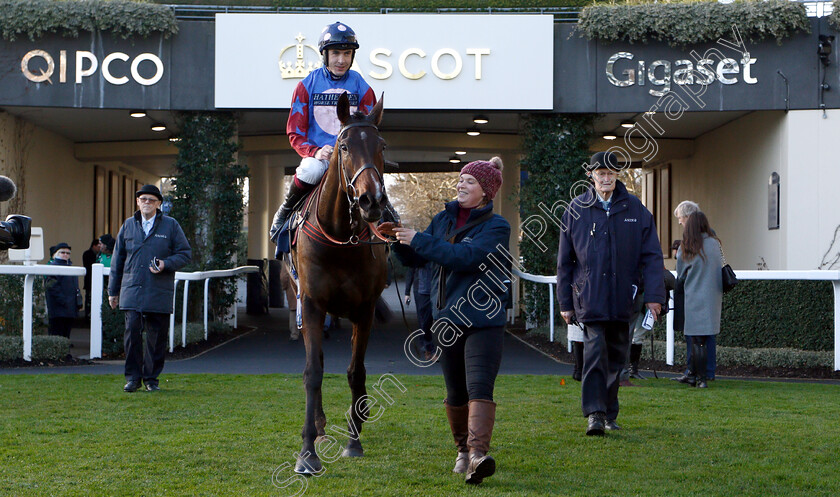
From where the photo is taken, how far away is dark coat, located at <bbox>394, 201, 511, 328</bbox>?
4.30 metres

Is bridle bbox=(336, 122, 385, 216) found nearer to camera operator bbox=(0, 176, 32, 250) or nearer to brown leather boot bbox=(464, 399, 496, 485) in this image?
brown leather boot bbox=(464, 399, 496, 485)

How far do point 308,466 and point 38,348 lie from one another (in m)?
6.56

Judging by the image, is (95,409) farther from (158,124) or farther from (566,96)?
(158,124)

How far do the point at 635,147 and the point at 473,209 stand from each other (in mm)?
14081

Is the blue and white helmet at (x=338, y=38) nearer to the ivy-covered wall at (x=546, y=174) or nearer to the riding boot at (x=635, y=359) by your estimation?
the riding boot at (x=635, y=359)

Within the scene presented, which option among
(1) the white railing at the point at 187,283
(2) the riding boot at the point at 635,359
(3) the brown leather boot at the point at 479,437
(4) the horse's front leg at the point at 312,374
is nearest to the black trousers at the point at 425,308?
(2) the riding boot at the point at 635,359

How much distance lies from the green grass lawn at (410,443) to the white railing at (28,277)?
184cm

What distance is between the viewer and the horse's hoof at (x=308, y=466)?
4.55 m

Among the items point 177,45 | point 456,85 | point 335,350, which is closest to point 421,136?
point 456,85

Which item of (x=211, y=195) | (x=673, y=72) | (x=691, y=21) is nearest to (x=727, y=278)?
(x=673, y=72)

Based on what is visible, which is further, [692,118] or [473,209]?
[692,118]

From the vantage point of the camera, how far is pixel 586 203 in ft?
19.4

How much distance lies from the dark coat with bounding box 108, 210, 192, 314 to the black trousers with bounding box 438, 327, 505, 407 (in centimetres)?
399

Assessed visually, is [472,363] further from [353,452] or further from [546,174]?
[546,174]
